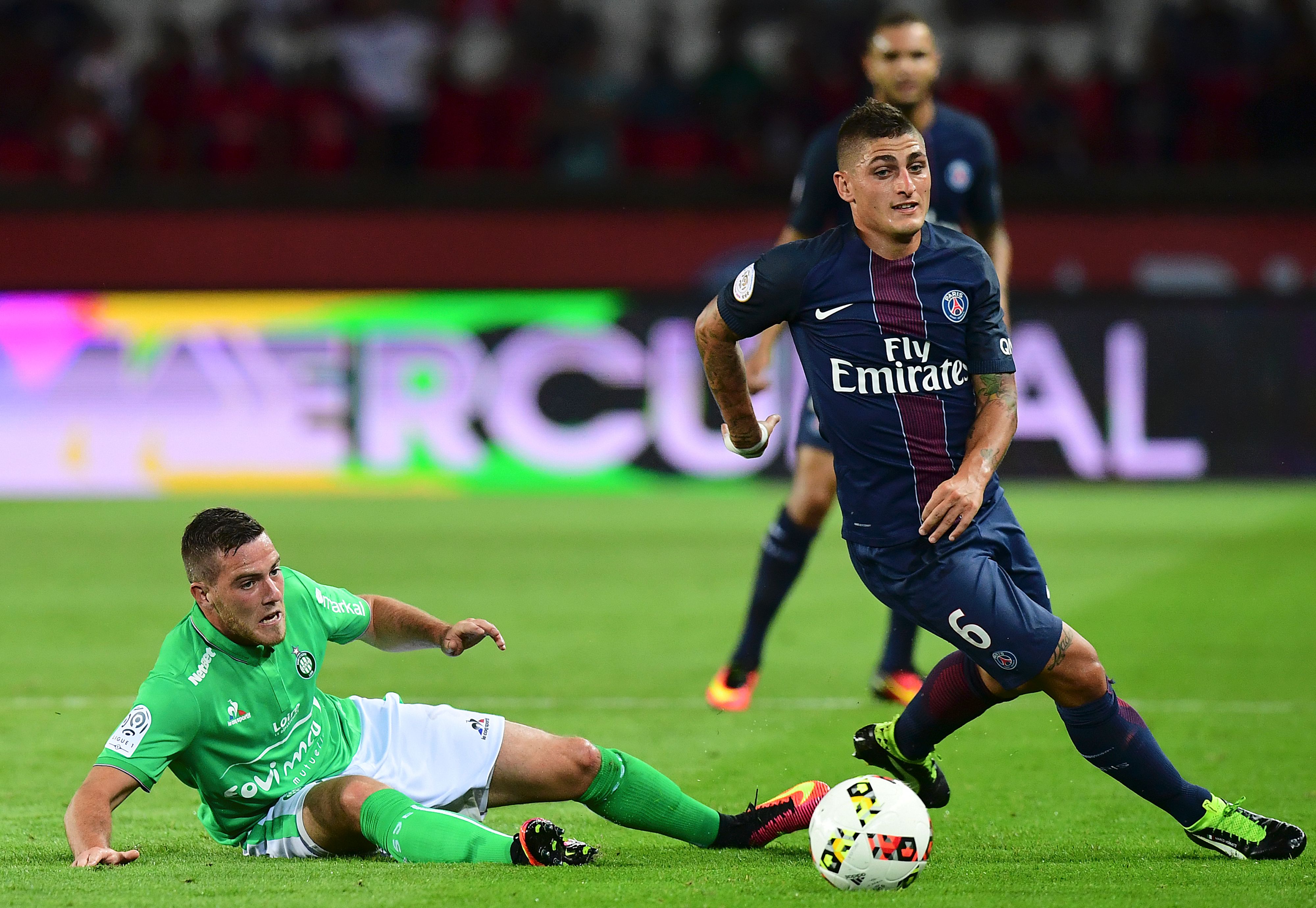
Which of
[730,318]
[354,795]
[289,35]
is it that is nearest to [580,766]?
[354,795]

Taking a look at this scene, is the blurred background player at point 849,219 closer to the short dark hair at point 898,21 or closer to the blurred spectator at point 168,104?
the short dark hair at point 898,21

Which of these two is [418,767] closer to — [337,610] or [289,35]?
[337,610]

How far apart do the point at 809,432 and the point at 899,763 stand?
181 centimetres

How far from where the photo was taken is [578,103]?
15.6 m

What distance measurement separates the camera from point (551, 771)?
409cm

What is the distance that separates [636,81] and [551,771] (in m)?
13.0

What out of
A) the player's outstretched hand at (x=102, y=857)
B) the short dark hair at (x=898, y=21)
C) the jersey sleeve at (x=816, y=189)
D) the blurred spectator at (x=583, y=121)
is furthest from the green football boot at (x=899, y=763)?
the blurred spectator at (x=583, y=121)

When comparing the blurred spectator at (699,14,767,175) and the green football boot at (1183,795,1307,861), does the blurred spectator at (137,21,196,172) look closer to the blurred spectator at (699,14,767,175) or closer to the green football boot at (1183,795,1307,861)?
the blurred spectator at (699,14,767,175)

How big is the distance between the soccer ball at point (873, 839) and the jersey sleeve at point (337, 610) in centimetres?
123

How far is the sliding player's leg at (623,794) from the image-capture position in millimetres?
4066

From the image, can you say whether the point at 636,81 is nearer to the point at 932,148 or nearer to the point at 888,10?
the point at 888,10

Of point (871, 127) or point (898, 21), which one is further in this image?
point (898, 21)

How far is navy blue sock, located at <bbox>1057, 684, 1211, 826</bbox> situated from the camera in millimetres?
3988

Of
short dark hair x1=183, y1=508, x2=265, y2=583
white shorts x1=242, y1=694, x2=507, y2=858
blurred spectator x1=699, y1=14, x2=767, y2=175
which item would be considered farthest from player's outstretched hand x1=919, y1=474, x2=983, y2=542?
blurred spectator x1=699, y1=14, x2=767, y2=175
